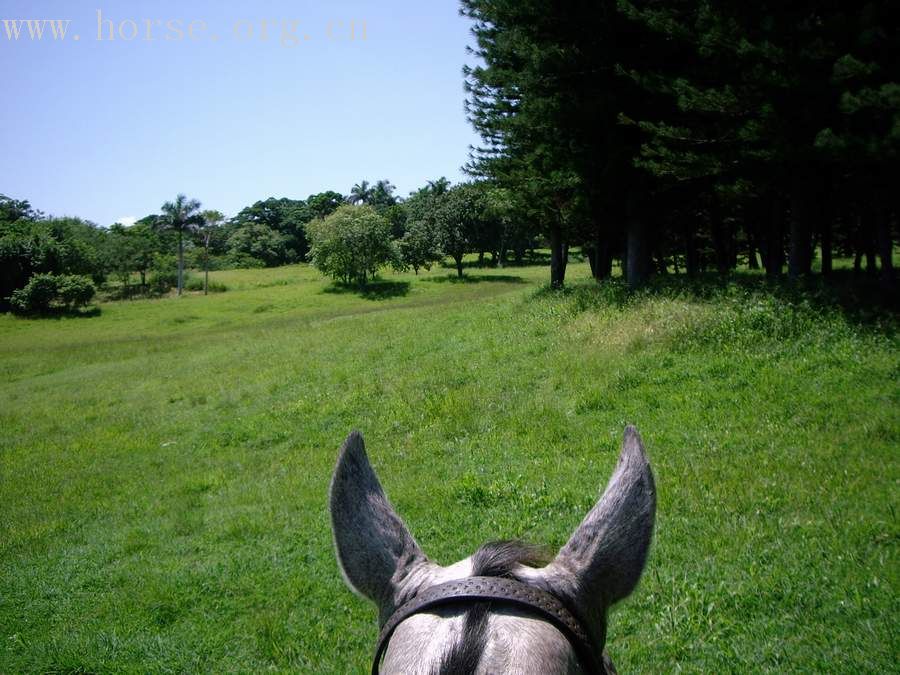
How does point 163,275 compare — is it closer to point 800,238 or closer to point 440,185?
point 440,185

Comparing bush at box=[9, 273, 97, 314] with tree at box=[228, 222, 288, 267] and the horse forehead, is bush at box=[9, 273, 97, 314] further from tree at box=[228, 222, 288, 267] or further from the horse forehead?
the horse forehead

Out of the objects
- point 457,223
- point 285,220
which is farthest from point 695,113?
point 285,220

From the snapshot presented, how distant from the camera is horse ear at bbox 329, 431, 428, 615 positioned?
160 cm

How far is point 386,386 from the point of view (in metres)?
10.7

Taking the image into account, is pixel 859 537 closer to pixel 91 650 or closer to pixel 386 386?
pixel 91 650

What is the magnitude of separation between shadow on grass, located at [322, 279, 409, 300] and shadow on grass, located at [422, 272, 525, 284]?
9.55 feet

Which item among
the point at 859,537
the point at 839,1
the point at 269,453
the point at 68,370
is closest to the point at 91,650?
the point at 269,453

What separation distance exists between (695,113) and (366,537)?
12.7m

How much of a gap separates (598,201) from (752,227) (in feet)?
30.8

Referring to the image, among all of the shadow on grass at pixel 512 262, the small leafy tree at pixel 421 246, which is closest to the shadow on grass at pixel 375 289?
the small leafy tree at pixel 421 246

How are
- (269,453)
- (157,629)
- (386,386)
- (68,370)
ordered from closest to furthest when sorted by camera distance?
(157,629)
(269,453)
(386,386)
(68,370)

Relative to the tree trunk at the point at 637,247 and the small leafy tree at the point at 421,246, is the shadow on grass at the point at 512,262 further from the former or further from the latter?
the tree trunk at the point at 637,247

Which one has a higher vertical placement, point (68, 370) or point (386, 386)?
point (386, 386)

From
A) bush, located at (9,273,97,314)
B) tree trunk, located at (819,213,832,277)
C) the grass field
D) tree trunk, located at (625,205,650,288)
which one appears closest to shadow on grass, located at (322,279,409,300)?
bush, located at (9,273,97,314)
